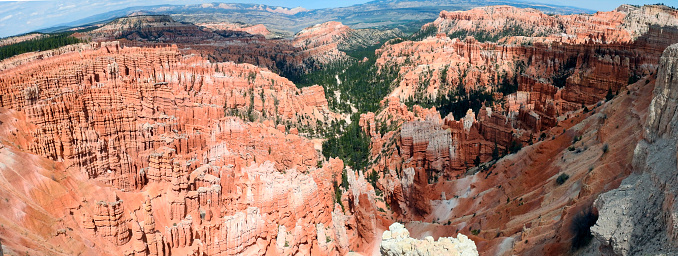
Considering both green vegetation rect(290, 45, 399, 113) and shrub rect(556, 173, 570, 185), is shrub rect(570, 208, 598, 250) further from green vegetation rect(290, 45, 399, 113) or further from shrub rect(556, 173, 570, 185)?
green vegetation rect(290, 45, 399, 113)

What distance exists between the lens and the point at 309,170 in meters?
31.8

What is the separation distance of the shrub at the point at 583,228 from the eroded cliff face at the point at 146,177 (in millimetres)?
15027

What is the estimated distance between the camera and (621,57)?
59.8 meters

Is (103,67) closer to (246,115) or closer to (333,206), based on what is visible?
(246,115)

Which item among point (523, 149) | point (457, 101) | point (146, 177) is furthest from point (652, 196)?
point (457, 101)

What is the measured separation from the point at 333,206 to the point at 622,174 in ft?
58.9

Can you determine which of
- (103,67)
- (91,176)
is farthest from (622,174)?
(103,67)

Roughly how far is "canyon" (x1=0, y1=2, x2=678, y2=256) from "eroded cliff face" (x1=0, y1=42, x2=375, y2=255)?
0.10 meters

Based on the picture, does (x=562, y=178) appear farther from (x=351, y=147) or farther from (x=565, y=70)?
(x=565, y=70)

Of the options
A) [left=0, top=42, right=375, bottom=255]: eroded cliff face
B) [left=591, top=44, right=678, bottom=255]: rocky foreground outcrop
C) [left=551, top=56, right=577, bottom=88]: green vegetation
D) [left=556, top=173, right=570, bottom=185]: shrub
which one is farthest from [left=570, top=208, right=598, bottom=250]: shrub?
[left=551, top=56, right=577, bottom=88]: green vegetation

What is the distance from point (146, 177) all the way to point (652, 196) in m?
25.5

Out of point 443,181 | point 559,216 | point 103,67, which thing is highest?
point 103,67

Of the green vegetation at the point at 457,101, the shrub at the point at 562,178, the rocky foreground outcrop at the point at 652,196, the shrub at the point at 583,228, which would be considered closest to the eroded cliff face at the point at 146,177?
A: the shrub at the point at 562,178

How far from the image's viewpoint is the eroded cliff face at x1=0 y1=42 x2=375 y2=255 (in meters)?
19.9
